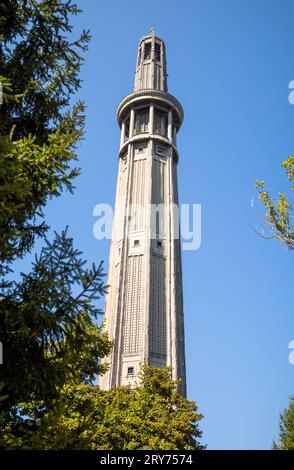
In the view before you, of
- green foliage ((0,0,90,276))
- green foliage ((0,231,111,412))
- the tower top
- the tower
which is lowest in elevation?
green foliage ((0,231,111,412))

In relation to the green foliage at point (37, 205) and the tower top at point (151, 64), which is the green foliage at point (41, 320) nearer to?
the green foliage at point (37, 205)

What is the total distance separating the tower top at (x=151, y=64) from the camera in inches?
2025

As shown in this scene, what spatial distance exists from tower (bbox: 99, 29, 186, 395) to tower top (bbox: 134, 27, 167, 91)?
16 centimetres

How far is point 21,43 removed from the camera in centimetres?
970

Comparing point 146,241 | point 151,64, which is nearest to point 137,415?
point 146,241

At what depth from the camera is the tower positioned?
113ft

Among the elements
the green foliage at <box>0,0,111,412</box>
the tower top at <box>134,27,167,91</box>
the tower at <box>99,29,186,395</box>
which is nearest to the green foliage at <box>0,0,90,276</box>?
the green foliage at <box>0,0,111,412</box>

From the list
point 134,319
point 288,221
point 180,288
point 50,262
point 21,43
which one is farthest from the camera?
point 180,288

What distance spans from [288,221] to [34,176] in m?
7.11

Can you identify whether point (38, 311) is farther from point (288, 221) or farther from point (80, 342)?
point (288, 221)

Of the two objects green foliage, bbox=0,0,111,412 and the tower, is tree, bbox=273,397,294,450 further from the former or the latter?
green foliage, bbox=0,0,111,412

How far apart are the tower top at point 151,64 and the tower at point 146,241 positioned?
16 centimetres

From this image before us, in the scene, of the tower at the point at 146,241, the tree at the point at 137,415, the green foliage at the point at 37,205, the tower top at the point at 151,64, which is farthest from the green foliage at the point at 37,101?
the tower top at the point at 151,64
